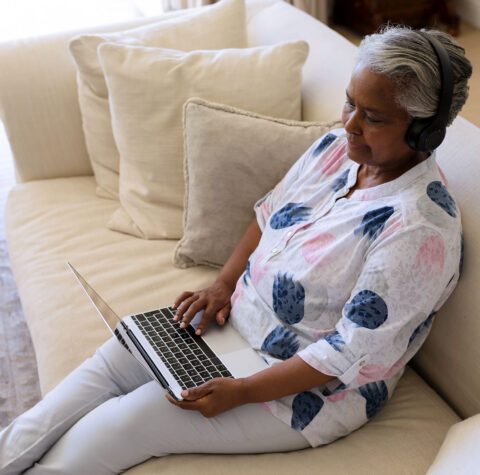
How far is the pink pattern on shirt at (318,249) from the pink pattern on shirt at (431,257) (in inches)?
6.9

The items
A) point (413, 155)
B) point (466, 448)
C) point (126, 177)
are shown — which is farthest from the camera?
point (126, 177)

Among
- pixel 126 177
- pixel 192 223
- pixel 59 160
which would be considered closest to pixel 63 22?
pixel 59 160

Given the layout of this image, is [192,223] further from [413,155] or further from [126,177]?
[413,155]

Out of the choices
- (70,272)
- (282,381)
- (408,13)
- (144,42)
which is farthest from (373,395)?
(408,13)

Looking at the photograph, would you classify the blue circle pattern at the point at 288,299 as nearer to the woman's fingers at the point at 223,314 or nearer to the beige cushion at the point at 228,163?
the woman's fingers at the point at 223,314

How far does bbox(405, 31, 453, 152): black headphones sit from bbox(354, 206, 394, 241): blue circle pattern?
0.12 metres

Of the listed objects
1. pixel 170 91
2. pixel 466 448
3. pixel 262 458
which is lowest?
pixel 262 458

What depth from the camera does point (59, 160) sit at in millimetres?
2037

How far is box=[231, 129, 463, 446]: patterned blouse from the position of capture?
110cm

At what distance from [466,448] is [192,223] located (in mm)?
849

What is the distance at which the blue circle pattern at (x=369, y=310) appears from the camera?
1095 mm

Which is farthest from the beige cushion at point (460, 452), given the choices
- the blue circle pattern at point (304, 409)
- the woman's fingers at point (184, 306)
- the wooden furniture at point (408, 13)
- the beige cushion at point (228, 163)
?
the wooden furniture at point (408, 13)

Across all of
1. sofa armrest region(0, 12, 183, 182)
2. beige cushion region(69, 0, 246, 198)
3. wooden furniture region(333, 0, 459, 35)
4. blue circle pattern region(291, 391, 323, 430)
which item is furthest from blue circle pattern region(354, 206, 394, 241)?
wooden furniture region(333, 0, 459, 35)

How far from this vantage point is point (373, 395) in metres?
1.24
